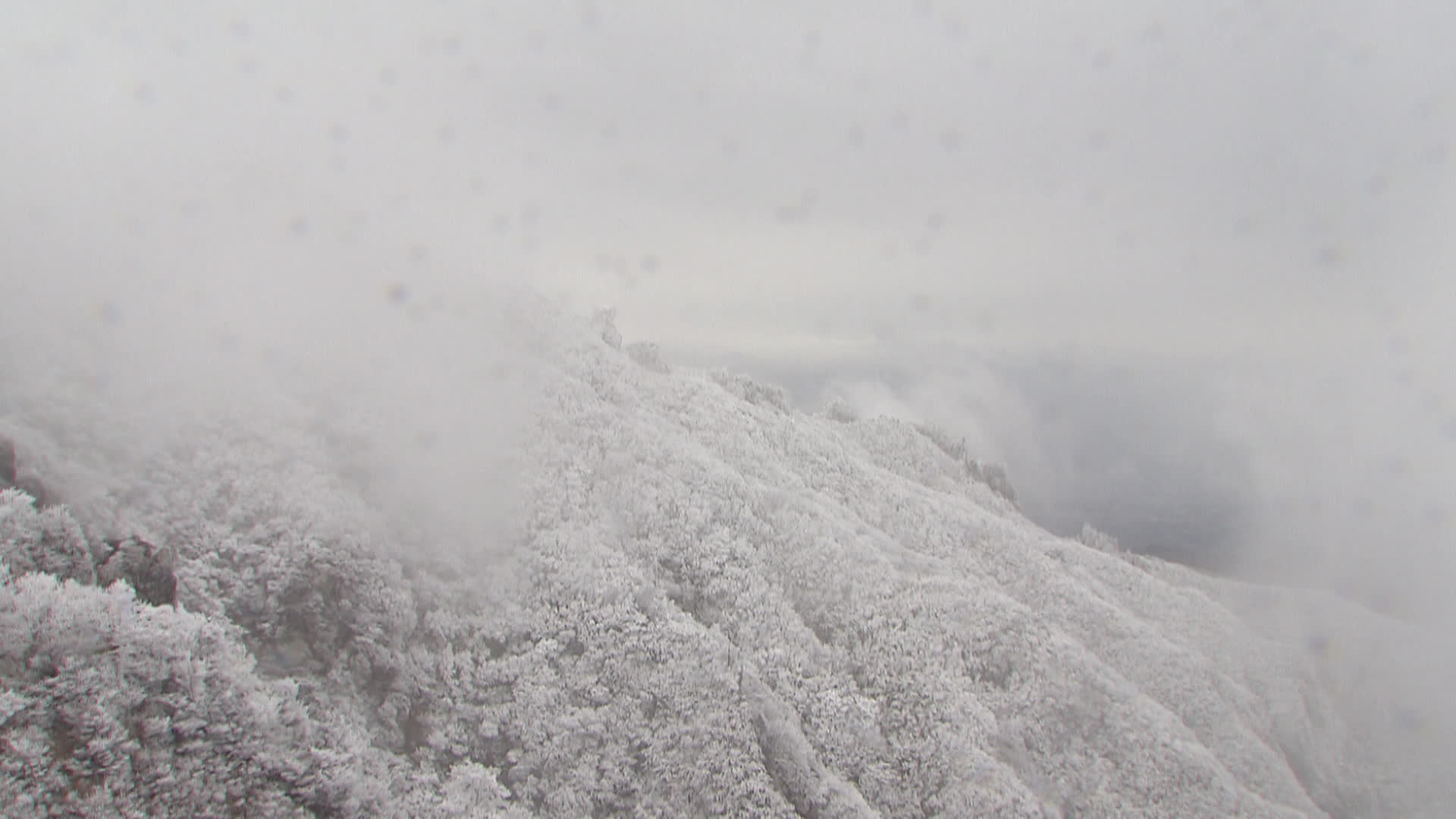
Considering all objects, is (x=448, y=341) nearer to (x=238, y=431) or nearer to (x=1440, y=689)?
(x=238, y=431)

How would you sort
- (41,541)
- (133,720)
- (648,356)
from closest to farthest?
(133,720) < (41,541) < (648,356)

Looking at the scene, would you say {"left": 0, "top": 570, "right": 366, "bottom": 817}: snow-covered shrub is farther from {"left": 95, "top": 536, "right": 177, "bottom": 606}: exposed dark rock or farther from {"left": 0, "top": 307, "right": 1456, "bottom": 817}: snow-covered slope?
{"left": 95, "top": 536, "right": 177, "bottom": 606}: exposed dark rock

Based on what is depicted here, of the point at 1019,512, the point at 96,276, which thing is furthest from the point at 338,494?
the point at 1019,512

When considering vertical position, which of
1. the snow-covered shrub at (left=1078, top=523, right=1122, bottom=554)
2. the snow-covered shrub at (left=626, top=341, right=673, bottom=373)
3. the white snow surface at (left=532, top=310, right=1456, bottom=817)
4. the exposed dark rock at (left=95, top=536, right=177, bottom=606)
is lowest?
the exposed dark rock at (left=95, top=536, right=177, bottom=606)

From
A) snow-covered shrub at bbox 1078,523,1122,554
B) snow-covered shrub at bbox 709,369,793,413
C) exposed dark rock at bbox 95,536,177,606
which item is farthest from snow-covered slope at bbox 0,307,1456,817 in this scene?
snow-covered shrub at bbox 1078,523,1122,554

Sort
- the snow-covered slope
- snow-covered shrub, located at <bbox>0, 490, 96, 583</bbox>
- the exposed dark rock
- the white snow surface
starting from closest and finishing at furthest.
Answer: the snow-covered slope < snow-covered shrub, located at <bbox>0, 490, 96, 583</bbox> < the exposed dark rock < the white snow surface

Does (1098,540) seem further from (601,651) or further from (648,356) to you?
(601,651)

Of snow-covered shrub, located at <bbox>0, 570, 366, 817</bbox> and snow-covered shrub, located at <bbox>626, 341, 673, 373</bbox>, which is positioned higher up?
snow-covered shrub, located at <bbox>626, 341, 673, 373</bbox>

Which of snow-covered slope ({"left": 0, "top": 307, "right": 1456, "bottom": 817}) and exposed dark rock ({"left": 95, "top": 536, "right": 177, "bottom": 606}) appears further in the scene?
exposed dark rock ({"left": 95, "top": 536, "right": 177, "bottom": 606})

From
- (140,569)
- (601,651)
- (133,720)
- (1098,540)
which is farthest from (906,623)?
(1098,540)

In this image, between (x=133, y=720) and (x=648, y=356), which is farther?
(x=648, y=356)
